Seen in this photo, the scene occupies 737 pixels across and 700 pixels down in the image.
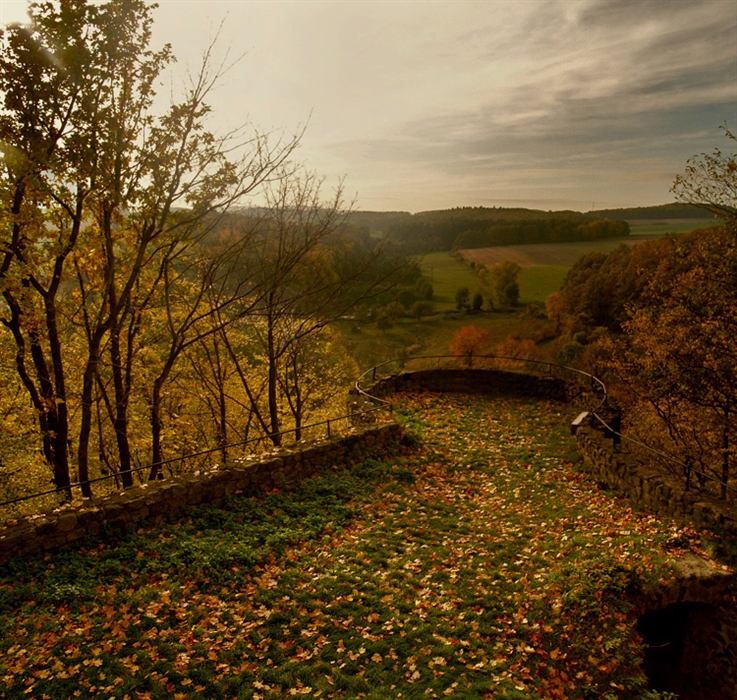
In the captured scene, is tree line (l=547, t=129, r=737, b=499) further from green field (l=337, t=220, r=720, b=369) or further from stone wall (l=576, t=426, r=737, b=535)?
green field (l=337, t=220, r=720, b=369)

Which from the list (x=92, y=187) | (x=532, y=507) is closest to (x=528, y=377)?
(x=532, y=507)

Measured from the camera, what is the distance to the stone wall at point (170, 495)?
750 centimetres

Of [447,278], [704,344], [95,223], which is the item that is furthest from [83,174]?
[447,278]

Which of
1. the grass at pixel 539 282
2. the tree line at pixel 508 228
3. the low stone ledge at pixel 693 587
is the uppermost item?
the tree line at pixel 508 228

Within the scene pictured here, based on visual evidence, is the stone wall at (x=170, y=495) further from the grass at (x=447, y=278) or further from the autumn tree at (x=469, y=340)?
the grass at (x=447, y=278)

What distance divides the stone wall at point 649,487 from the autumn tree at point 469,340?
42.6 metres

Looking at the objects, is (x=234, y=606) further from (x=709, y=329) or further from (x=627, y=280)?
(x=627, y=280)

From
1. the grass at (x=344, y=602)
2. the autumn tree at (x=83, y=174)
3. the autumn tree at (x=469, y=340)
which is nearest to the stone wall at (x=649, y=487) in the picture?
the grass at (x=344, y=602)

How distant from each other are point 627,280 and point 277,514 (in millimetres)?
40400

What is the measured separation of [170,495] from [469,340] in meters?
50.7

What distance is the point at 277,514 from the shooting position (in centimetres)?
961

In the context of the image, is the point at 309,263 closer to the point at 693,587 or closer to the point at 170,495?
the point at 170,495

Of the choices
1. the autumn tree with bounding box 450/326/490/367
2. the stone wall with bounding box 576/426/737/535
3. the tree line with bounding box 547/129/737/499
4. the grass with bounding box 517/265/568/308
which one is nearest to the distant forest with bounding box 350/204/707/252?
the grass with bounding box 517/265/568/308

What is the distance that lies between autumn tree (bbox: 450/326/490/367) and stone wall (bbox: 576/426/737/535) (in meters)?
42.6
